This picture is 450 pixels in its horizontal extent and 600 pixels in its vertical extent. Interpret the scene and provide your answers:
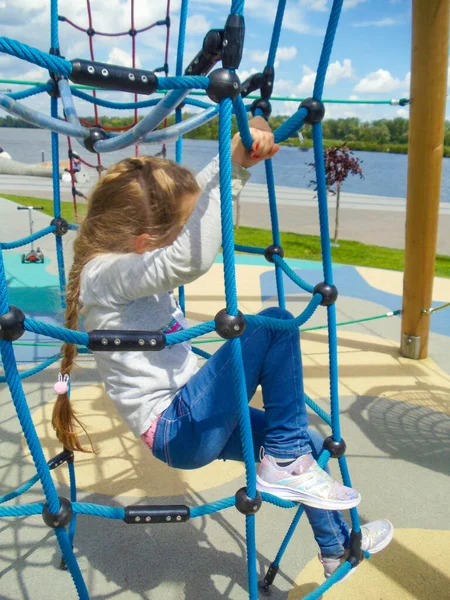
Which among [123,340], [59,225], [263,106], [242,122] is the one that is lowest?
[123,340]

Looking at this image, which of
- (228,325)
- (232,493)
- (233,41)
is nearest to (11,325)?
(228,325)

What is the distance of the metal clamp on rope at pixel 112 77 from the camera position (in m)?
0.94

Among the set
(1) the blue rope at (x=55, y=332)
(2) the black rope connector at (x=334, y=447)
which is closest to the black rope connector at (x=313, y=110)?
(1) the blue rope at (x=55, y=332)

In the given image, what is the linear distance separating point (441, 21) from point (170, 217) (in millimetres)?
2204

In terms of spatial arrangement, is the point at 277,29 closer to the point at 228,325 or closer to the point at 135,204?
the point at 135,204

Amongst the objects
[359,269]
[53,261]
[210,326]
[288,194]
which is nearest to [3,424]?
[210,326]

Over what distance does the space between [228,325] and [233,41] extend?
1.59ft

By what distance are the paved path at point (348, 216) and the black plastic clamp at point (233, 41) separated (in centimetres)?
713

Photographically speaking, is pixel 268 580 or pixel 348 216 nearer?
pixel 268 580

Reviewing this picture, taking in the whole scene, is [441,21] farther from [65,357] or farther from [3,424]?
[3,424]

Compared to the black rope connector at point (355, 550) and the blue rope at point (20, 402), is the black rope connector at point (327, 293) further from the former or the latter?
the blue rope at point (20, 402)

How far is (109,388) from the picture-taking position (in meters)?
1.33

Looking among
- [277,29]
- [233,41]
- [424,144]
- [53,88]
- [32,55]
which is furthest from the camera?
[424,144]

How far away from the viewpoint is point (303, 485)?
1282 mm
